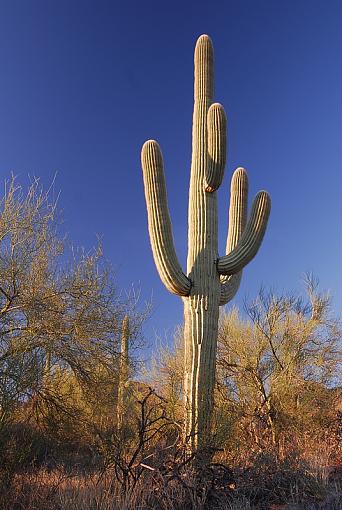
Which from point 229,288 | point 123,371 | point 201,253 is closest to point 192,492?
point 201,253

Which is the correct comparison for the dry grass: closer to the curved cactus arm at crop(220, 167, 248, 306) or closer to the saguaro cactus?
the saguaro cactus

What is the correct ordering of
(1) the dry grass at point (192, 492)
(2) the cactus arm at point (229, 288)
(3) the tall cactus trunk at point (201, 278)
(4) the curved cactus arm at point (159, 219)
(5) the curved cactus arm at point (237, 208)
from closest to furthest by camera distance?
(1) the dry grass at point (192, 492), (3) the tall cactus trunk at point (201, 278), (4) the curved cactus arm at point (159, 219), (2) the cactus arm at point (229, 288), (5) the curved cactus arm at point (237, 208)

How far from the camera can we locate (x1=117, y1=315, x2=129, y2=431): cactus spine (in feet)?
33.0

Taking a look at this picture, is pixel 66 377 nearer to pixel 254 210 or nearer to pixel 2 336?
pixel 2 336

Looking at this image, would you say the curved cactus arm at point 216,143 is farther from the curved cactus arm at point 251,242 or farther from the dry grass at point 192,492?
the dry grass at point 192,492

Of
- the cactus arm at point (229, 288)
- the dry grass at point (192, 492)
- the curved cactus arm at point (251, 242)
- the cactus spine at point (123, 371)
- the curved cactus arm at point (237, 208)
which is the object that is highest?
the curved cactus arm at point (237, 208)

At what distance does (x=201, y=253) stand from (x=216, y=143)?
1.98 m

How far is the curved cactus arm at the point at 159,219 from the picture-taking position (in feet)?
26.5

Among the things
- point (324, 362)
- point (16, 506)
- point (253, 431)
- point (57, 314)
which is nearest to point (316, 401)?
point (324, 362)

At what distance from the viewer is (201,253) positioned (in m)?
8.41

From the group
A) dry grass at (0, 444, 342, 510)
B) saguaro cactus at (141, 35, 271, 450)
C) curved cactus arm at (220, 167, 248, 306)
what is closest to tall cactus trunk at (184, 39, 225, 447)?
saguaro cactus at (141, 35, 271, 450)

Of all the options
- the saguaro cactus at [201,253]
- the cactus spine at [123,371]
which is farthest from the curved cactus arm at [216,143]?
the cactus spine at [123,371]

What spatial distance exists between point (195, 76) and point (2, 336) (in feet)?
20.9

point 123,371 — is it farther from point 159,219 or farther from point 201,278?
point 159,219
